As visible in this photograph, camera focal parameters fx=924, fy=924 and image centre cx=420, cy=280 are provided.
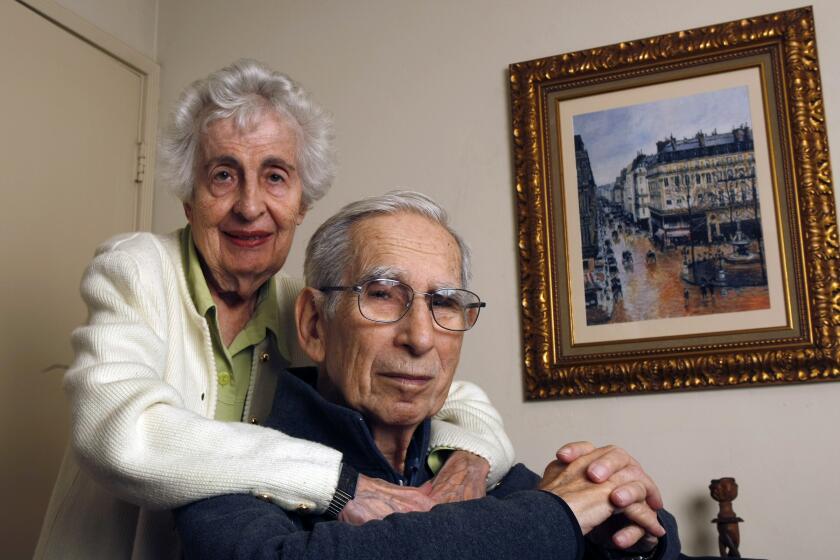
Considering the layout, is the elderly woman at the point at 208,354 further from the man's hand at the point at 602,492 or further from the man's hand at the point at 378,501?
the man's hand at the point at 602,492

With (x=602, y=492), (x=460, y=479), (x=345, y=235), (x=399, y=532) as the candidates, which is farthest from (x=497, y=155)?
(x=399, y=532)

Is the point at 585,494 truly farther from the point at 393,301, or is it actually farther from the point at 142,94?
the point at 142,94

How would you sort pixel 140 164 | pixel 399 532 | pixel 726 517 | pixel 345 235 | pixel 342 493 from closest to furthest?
pixel 399 532 → pixel 342 493 → pixel 345 235 → pixel 726 517 → pixel 140 164

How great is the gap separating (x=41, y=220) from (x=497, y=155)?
4.40ft

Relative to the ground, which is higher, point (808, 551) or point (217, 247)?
point (217, 247)

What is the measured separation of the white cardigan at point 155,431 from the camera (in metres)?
1.34

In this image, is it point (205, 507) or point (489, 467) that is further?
point (489, 467)

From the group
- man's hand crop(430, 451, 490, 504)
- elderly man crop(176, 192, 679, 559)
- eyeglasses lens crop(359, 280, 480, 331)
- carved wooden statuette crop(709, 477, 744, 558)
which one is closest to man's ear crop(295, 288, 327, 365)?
elderly man crop(176, 192, 679, 559)

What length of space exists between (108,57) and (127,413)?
77.0 inches

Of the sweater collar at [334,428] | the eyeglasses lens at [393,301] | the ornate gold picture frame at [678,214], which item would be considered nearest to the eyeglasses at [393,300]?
the eyeglasses lens at [393,301]

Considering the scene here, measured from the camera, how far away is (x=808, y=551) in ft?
7.15

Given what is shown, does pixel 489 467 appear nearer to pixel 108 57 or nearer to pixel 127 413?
pixel 127 413

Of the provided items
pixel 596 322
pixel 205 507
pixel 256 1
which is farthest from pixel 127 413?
Result: pixel 256 1

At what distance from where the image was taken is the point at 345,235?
1666 mm
